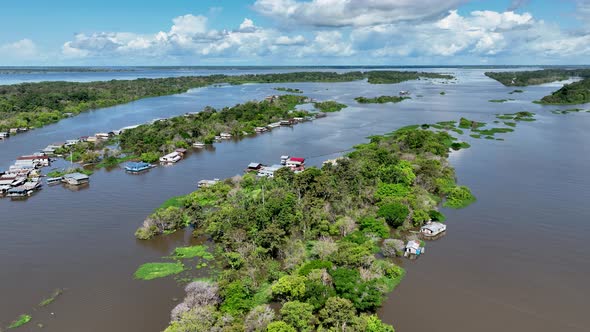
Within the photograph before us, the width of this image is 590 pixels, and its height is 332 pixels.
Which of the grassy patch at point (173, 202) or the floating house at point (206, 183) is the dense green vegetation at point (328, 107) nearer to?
the floating house at point (206, 183)

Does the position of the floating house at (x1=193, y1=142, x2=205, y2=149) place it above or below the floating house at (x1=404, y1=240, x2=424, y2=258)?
above

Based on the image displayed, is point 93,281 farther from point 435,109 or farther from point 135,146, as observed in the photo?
point 435,109

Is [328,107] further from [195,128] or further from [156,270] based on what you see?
[156,270]

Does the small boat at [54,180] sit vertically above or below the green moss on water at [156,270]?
above

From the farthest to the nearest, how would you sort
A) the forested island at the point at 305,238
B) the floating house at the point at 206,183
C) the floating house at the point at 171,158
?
1. the floating house at the point at 171,158
2. the floating house at the point at 206,183
3. the forested island at the point at 305,238

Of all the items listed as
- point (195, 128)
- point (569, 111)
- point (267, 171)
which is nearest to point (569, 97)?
point (569, 111)

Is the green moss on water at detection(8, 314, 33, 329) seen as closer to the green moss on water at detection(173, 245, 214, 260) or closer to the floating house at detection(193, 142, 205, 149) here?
the green moss on water at detection(173, 245, 214, 260)

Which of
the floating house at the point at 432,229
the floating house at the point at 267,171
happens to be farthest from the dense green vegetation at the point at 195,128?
the floating house at the point at 432,229

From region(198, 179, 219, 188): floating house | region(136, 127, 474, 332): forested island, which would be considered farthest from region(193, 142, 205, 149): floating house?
region(136, 127, 474, 332): forested island
